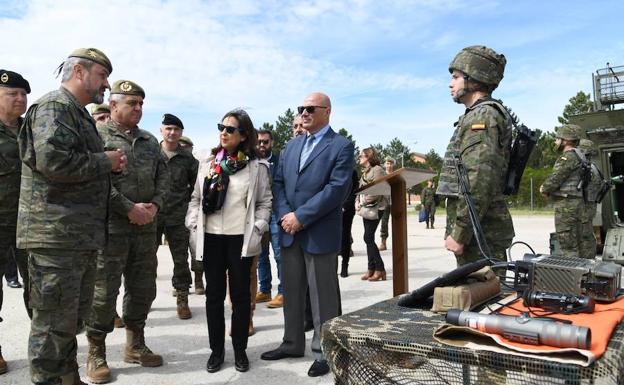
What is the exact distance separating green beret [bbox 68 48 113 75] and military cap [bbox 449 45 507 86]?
223 cm

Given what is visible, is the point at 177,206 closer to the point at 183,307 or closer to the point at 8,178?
the point at 183,307

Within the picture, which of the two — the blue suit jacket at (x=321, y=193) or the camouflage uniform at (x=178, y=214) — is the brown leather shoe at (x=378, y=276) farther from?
the blue suit jacket at (x=321, y=193)

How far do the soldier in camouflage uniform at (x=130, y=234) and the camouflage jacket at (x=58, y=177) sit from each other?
23.0 inches

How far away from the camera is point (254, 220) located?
3.91m

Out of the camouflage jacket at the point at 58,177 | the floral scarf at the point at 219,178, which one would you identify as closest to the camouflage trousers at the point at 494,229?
the floral scarf at the point at 219,178

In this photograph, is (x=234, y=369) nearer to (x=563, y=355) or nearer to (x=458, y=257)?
(x=458, y=257)

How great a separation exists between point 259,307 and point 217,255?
7.07 feet

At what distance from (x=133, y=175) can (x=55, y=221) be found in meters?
0.97

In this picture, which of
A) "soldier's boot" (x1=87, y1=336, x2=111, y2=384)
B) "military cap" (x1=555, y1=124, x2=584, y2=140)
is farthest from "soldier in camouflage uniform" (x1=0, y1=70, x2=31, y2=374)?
"military cap" (x1=555, y1=124, x2=584, y2=140)

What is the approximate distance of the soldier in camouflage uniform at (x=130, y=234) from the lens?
3.62m

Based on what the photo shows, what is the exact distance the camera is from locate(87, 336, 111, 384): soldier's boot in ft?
11.5

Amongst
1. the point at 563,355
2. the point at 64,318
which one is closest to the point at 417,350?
the point at 563,355

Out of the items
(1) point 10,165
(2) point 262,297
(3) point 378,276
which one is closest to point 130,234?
(1) point 10,165

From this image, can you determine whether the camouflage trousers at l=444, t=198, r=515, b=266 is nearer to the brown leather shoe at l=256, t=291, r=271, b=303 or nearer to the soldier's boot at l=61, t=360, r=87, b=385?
the soldier's boot at l=61, t=360, r=87, b=385
